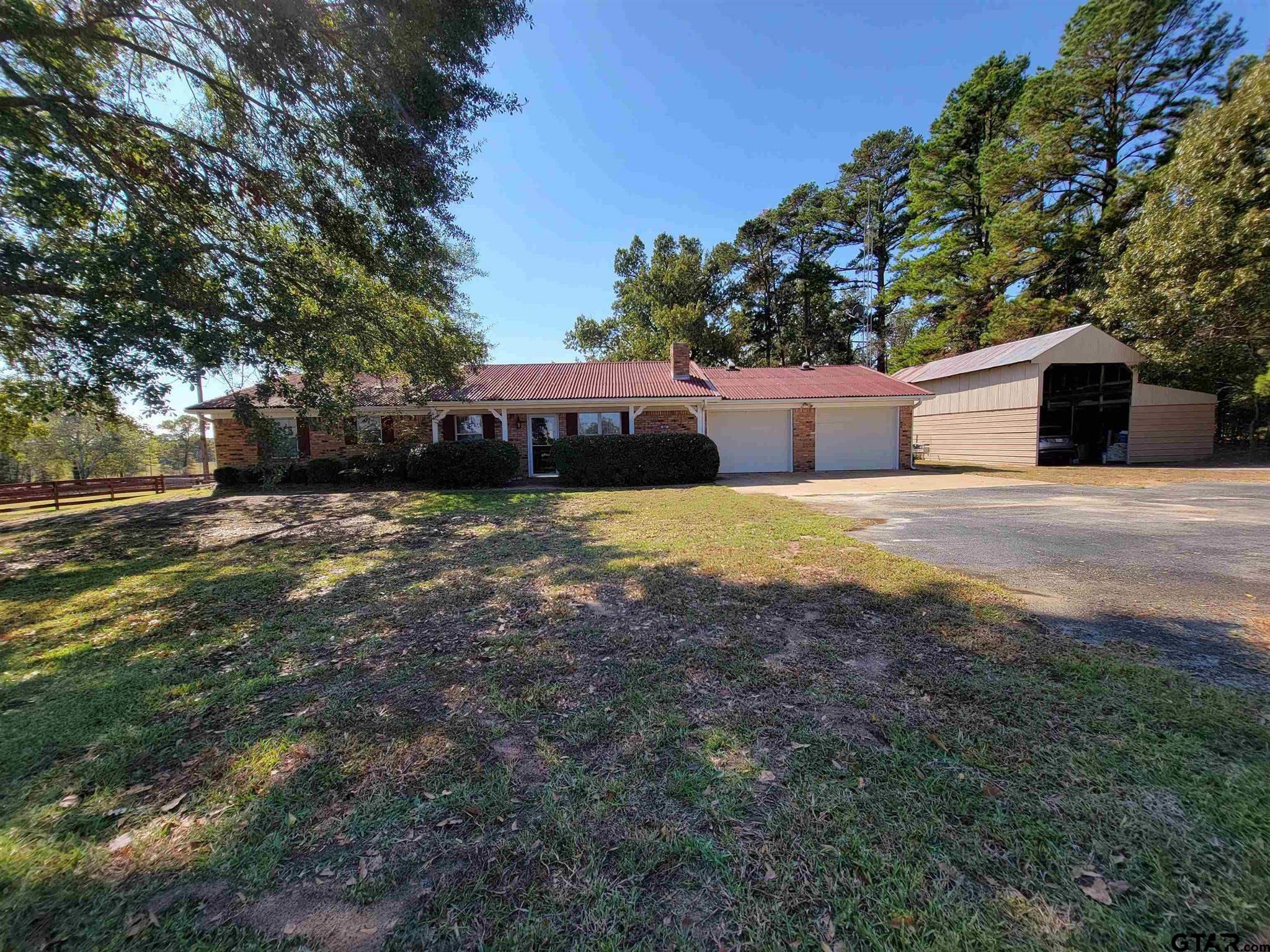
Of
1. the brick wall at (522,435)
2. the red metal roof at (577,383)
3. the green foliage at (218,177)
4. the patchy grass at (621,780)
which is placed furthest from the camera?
the brick wall at (522,435)

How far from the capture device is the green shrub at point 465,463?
12.7m

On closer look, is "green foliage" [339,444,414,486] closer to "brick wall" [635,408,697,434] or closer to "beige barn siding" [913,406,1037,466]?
"brick wall" [635,408,697,434]

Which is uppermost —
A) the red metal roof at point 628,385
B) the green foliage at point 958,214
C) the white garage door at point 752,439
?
the green foliage at point 958,214

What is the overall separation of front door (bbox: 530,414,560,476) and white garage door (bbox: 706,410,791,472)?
16.5ft

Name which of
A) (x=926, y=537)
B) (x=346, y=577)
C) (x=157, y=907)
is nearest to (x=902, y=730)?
(x=157, y=907)

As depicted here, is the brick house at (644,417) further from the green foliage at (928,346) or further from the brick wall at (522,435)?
the green foliage at (928,346)

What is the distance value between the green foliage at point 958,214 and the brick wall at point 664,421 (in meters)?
18.8

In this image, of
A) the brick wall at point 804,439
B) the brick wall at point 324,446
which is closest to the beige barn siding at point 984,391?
the brick wall at point 804,439

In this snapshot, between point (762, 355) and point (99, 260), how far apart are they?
32275 millimetres

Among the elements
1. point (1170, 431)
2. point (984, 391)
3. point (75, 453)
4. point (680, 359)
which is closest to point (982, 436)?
point (984, 391)

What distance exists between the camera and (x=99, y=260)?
5.40 metres

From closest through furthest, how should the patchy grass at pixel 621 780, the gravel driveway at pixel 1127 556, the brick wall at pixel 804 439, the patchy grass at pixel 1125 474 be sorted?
the patchy grass at pixel 621 780
the gravel driveway at pixel 1127 556
the patchy grass at pixel 1125 474
the brick wall at pixel 804 439

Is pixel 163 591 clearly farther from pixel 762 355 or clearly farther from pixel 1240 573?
pixel 762 355

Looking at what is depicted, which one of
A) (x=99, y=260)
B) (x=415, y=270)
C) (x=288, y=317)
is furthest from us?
(x=415, y=270)
